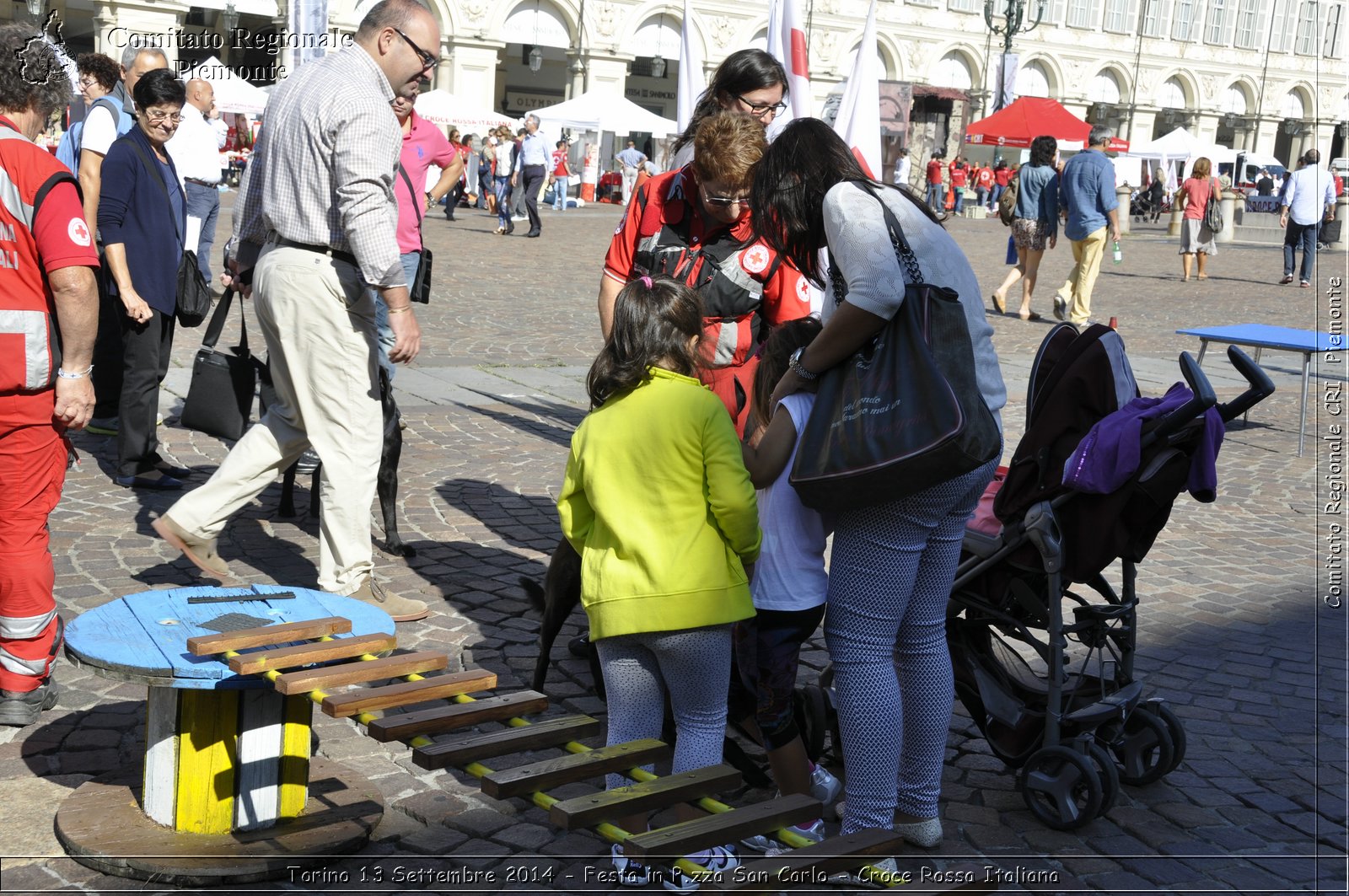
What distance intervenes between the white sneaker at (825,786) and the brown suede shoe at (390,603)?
5.95 feet

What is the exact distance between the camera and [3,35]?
384 centimetres

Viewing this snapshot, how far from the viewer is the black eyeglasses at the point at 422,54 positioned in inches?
178

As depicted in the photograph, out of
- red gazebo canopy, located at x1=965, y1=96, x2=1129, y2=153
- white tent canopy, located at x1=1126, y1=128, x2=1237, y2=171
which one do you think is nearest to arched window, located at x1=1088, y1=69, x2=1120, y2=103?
white tent canopy, located at x1=1126, y1=128, x2=1237, y2=171

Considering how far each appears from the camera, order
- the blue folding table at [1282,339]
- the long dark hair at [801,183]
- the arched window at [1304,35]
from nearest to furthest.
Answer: the long dark hair at [801,183]
the blue folding table at [1282,339]
the arched window at [1304,35]

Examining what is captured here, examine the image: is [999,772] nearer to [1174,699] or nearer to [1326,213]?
[1174,699]

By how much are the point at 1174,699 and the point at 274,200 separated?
11.3 ft

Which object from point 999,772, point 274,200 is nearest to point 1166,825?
point 999,772

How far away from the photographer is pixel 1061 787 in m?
3.65

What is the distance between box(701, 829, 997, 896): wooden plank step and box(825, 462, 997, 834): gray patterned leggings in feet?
2.25

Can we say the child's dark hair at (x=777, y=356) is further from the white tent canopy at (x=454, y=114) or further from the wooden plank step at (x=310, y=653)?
the white tent canopy at (x=454, y=114)

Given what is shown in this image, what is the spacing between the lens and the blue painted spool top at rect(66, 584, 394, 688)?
3.10 metres

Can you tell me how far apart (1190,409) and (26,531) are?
316 cm

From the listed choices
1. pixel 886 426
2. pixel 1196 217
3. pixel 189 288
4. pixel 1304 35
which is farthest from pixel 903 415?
pixel 1304 35

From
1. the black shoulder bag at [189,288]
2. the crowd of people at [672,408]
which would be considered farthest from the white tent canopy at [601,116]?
the crowd of people at [672,408]
